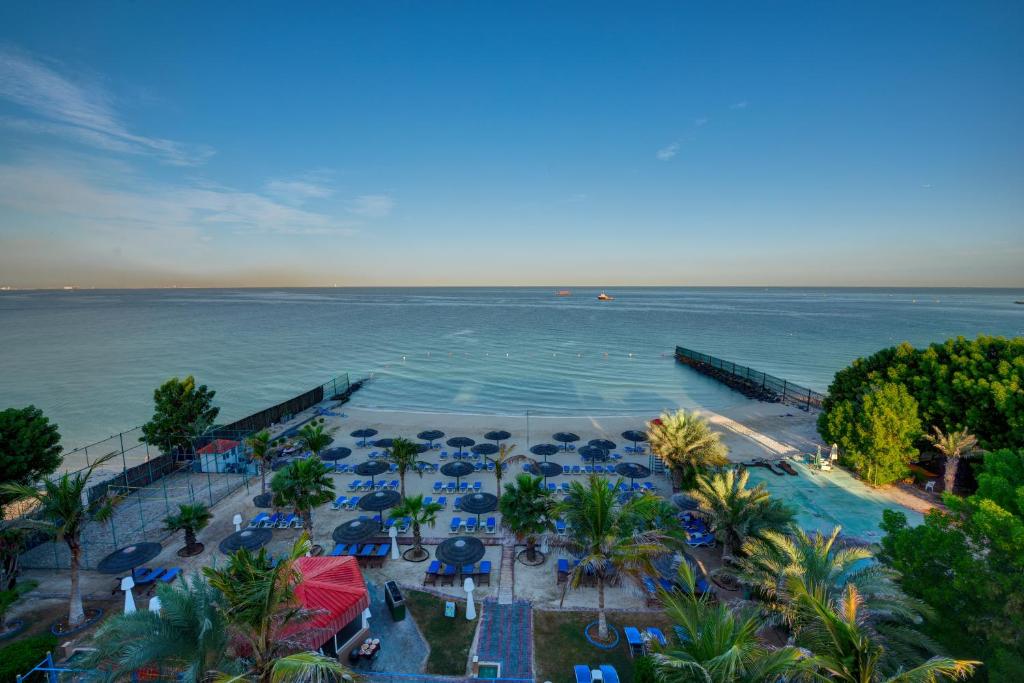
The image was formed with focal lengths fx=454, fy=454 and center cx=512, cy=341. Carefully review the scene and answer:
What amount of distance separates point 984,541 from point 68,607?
26.5 metres

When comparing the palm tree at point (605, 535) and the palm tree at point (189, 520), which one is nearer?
the palm tree at point (605, 535)

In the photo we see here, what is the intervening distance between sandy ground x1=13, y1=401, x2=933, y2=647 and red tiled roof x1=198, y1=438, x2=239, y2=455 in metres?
2.76

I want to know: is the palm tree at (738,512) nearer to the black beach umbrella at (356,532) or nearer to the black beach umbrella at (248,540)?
the black beach umbrella at (356,532)

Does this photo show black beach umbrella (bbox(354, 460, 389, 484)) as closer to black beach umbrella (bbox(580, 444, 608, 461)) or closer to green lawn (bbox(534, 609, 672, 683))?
black beach umbrella (bbox(580, 444, 608, 461))

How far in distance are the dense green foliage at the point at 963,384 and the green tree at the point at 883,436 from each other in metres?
1.26

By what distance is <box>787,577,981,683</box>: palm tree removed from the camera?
24.9ft

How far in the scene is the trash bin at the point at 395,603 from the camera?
14.5 metres

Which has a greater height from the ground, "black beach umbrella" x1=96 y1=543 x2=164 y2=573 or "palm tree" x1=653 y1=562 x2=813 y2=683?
"palm tree" x1=653 y1=562 x2=813 y2=683

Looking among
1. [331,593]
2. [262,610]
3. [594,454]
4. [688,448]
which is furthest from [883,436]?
[262,610]

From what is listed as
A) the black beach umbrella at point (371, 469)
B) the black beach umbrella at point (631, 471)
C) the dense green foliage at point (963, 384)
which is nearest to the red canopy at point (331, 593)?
the black beach umbrella at point (371, 469)

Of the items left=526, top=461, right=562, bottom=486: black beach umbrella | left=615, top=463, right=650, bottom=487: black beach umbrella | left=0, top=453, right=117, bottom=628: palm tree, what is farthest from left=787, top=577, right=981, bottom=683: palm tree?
left=0, top=453, right=117, bottom=628: palm tree

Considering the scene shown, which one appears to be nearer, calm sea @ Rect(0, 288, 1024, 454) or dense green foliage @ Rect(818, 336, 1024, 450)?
dense green foliage @ Rect(818, 336, 1024, 450)

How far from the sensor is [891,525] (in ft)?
41.3

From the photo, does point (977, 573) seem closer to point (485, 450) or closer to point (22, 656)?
point (485, 450)
